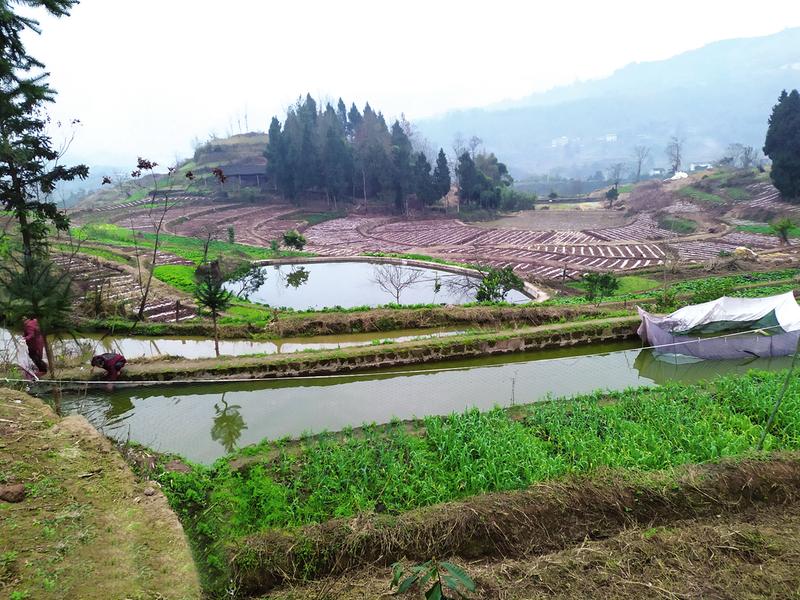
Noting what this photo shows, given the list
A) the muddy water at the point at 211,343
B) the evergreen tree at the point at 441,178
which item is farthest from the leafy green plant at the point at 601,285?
the evergreen tree at the point at 441,178

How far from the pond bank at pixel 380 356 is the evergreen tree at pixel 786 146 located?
33.1m

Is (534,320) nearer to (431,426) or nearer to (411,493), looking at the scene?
(431,426)

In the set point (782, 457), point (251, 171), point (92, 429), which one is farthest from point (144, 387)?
point (251, 171)

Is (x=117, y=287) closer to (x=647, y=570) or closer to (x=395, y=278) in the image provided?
(x=395, y=278)

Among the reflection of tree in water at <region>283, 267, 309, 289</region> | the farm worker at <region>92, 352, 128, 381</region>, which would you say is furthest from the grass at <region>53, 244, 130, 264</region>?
the farm worker at <region>92, 352, 128, 381</region>

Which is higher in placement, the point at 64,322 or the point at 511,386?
the point at 64,322

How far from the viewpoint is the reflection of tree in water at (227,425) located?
926 cm

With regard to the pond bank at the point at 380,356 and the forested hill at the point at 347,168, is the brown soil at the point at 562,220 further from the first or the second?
the pond bank at the point at 380,356

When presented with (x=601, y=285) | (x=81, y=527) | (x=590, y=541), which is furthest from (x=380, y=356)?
(x=601, y=285)

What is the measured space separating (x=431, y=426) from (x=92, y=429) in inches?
204

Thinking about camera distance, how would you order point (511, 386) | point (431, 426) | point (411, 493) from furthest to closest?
point (511, 386)
point (431, 426)
point (411, 493)

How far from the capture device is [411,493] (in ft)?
22.2

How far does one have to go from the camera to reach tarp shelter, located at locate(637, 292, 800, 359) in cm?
1183

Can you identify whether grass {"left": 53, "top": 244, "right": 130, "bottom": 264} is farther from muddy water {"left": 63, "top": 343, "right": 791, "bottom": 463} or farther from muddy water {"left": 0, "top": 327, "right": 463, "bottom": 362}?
muddy water {"left": 63, "top": 343, "right": 791, "bottom": 463}
